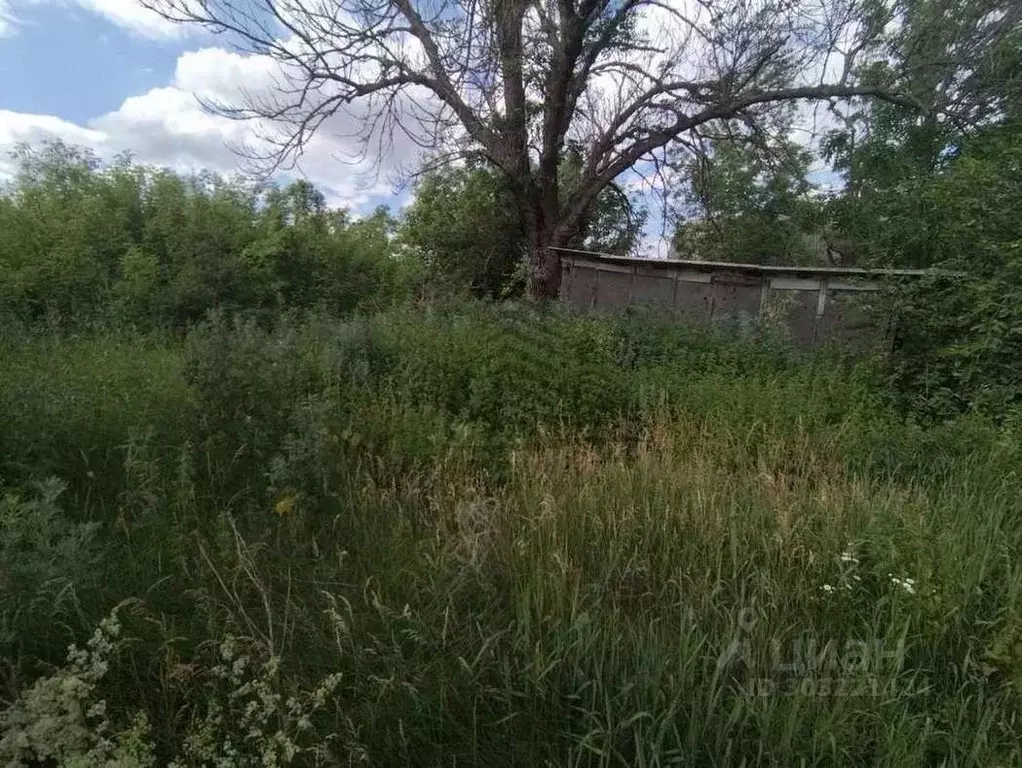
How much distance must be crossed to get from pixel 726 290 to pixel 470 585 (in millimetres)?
11007

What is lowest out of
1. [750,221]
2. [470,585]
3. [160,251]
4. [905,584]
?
[470,585]

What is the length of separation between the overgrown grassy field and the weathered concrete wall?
5649 millimetres

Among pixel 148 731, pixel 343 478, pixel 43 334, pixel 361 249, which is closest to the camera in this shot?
pixel 148 731

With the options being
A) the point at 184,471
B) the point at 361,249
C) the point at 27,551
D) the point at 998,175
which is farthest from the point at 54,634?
the point at 361,249

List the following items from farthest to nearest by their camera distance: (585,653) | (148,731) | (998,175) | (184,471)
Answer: (998,175)
(184,471)
(585,653)
(148,731)

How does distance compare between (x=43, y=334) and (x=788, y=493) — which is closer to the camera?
(x=788, y=493)

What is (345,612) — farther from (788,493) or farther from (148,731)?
(788,493)

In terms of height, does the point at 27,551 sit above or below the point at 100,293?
below

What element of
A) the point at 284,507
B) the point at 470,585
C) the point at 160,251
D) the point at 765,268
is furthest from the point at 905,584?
the point at 160,251

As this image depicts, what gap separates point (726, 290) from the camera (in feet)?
39.5

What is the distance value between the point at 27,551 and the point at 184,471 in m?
0.64

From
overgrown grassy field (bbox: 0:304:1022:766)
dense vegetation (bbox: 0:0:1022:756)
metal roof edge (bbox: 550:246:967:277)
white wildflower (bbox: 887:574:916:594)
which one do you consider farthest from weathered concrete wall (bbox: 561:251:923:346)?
white wildflower (bbox: 887:574:916:594)

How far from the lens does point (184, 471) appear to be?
2760mm

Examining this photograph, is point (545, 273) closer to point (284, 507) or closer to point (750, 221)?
point (750, 221)
